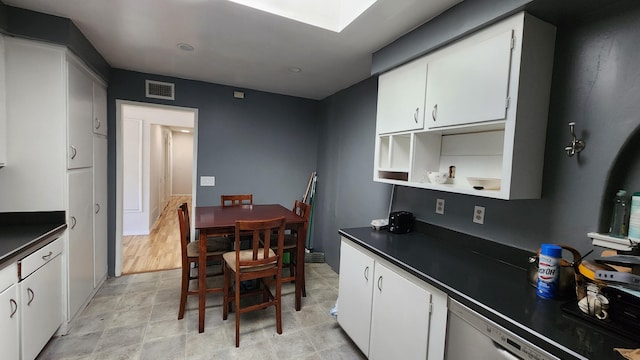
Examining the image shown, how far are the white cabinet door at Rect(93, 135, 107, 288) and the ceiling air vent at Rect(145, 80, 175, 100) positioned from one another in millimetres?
725

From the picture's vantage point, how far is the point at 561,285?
115 centimetres

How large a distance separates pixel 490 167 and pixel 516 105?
1.56ft

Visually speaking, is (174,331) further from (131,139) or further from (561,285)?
(131,139)

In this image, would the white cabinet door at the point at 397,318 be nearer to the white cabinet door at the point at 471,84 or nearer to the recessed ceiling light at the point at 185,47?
the white cabinet door at the point at 471,84

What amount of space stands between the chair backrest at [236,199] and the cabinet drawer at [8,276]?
72.1 inches

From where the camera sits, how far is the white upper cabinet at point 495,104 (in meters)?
1.30

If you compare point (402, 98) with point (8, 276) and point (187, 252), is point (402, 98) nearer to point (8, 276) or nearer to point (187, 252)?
point (187, 252)

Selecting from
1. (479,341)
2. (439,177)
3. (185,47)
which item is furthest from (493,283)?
(185,47)

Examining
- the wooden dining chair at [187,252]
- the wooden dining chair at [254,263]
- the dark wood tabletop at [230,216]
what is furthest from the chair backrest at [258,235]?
the wooden dining chair at [187,252]

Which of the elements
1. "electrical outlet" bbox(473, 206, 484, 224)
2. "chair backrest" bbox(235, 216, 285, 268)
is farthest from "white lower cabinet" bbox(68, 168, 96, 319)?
"electrical outlet" bbox(473, 206, 484, 224)

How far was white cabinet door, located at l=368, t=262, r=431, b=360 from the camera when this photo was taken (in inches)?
53.7

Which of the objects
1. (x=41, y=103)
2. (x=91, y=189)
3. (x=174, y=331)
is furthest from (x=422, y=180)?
(x=91, y=189)

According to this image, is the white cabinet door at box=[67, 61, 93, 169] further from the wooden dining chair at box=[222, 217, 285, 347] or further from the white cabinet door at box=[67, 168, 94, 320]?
the wooden dining chair at box=[222, 217, 285, 347]

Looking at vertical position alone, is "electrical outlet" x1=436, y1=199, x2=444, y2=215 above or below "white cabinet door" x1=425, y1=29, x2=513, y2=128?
below
